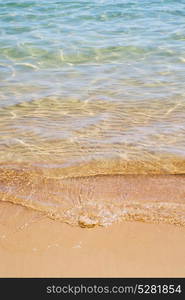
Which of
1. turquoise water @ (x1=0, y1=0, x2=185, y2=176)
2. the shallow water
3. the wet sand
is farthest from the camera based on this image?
turquoise water @ (x1=0, y1=0, x2=185, y2=176)

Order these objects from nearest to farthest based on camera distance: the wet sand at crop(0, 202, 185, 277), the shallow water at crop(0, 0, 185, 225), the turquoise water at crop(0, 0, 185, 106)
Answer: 1. the wet sand at crop(0, 202, 185, 277)
2. the shallow water at crop(0, 0, 185, 225)
3. the turquoise water at crop(0, 0, 185, 106)

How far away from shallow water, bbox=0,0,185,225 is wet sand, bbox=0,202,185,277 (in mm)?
719

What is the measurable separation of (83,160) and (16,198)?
0.74 metres

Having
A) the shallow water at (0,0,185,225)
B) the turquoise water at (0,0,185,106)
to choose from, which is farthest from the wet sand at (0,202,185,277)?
the turquoise water at (0,0,185,106)

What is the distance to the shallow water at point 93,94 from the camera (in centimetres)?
356

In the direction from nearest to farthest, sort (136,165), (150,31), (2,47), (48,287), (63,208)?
1. (48,287)
2. (63,208)
3. (136,165)
4. (2,47)
5. (150,31)

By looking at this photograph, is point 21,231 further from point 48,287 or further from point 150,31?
point 150,31

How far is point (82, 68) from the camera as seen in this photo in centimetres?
593

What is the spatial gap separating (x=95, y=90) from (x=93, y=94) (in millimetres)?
132

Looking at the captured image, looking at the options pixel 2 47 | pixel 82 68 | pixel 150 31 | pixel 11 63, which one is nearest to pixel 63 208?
pixel 82 68

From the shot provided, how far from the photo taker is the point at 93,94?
497 centimetres

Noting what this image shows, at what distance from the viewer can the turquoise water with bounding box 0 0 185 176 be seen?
12.0 feet

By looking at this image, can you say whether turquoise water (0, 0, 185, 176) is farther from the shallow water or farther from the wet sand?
the wet sand

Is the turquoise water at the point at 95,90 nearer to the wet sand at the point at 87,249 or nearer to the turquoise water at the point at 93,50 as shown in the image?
the turquoise water at the point at 93,50
